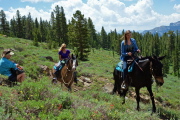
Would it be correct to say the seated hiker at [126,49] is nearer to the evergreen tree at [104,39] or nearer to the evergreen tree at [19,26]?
the evergreen tree at [19,26]

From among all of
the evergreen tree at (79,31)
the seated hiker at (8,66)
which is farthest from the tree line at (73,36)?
the seated hiker at (8,66)

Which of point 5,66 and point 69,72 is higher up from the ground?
point 5,66

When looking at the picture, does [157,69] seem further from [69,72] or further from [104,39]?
[104,39]

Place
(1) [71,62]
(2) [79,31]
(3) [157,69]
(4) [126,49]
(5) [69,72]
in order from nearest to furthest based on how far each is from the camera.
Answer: (3) [157,69] → (4) [126,49] → (1) [71,62] → (5) [69,72] → (2) [79,31]

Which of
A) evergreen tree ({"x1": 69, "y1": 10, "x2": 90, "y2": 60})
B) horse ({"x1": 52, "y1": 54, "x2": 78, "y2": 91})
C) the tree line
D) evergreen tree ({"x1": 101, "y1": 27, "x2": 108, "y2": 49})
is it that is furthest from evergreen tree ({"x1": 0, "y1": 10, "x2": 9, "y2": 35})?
horse ({"x1": 52, "y1": 54, "x2": 78, "y2": 91})

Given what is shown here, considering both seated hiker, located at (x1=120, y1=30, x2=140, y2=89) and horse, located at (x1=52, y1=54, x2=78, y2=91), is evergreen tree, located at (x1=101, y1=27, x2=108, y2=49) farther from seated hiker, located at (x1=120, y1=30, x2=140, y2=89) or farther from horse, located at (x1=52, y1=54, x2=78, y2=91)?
seated hiker, located at (x1=120, y1=30, x2=140, y2=89)

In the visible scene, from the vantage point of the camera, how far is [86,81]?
1478 centimetres

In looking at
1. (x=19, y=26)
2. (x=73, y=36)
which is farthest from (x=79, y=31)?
(x=19, y=26)

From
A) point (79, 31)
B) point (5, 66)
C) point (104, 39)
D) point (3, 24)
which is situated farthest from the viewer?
point (104, 39)

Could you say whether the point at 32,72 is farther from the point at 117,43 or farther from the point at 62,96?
the point at 117,43

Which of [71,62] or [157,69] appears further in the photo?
[71,62]

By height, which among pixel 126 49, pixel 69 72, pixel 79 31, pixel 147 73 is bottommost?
pixel 69 72

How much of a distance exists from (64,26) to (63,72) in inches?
1880

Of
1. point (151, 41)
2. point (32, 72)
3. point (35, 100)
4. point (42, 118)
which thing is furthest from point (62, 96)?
point (151, 41)
